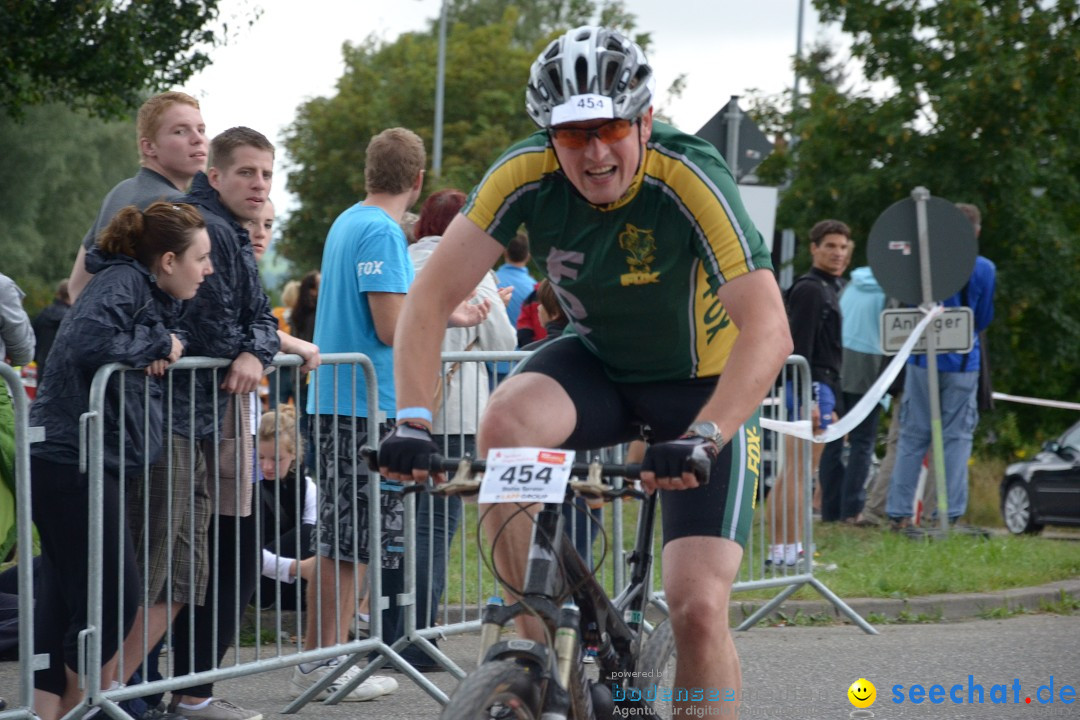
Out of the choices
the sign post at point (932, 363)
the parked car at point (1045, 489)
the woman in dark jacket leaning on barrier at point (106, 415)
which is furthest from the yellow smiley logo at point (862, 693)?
the parked car at point (1045, 489)

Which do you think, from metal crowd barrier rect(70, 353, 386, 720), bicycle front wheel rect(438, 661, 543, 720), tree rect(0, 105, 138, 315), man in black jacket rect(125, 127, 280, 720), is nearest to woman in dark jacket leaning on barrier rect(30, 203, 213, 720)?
metal crowd barrier rect(70, 353, 386, 720)

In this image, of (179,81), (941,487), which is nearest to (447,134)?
(179,81)

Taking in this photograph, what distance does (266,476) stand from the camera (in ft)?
20.8

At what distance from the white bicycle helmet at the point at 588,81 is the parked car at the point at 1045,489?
423 inches

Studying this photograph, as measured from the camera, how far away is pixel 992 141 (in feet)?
61.5

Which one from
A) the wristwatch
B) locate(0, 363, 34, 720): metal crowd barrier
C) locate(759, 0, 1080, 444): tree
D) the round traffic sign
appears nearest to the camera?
the wristwatch

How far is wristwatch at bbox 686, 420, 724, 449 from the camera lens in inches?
139

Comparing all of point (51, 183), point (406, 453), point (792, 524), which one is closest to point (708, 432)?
point (406, 453)

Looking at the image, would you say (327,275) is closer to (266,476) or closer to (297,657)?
(266,476)

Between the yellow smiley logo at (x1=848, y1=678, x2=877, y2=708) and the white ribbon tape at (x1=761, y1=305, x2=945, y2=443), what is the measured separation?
72.1 inches

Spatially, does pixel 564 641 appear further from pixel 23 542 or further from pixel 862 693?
pixel 862 693

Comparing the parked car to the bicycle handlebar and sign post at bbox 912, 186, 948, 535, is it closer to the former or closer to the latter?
sign post at bbox 912, 186, 948, 535

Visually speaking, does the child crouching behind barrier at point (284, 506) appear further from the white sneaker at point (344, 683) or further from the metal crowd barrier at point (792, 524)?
the metal crowd barrier at point (792, 524)

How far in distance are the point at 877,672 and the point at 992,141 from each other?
43.2ft
